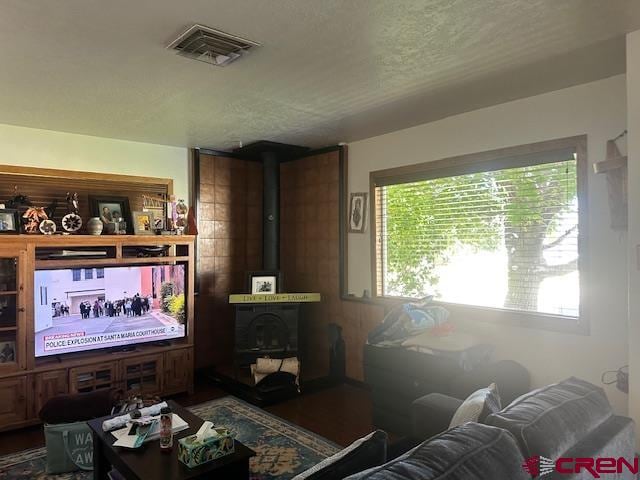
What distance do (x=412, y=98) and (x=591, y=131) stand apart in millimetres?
1129

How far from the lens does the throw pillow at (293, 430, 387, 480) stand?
119cm

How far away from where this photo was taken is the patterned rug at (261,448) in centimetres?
282

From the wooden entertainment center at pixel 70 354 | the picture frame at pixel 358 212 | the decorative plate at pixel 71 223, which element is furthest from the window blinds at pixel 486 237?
the decorative plate at pixel 71 223

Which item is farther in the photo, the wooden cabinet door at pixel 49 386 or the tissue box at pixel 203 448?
the wooden cabinet door at pixel 49 386

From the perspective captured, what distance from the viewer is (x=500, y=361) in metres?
3.21

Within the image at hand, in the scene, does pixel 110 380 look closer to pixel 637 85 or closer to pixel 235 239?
pixel 235 239

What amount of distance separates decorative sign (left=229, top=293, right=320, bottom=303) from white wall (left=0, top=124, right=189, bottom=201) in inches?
47.2

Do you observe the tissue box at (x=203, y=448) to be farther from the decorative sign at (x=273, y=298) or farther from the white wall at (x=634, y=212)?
the decorative sign at (x=273, y=298)

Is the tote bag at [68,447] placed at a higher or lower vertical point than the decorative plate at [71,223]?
lower

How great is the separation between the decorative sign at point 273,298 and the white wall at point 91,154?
1.20 metres

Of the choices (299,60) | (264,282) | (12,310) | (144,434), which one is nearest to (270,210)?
(264,282)

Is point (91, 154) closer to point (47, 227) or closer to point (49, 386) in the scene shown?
point (47, 227)

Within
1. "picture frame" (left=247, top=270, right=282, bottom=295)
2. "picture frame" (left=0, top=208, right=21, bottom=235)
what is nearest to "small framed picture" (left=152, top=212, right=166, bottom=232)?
"picture frame" (left=247, top=270, right=282, bottom=295)

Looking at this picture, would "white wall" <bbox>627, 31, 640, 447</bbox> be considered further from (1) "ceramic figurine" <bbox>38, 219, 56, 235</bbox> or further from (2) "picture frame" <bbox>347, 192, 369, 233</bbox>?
(1) "ceramic figurine" <bbox>38, 219, 56, 235</bbox>
